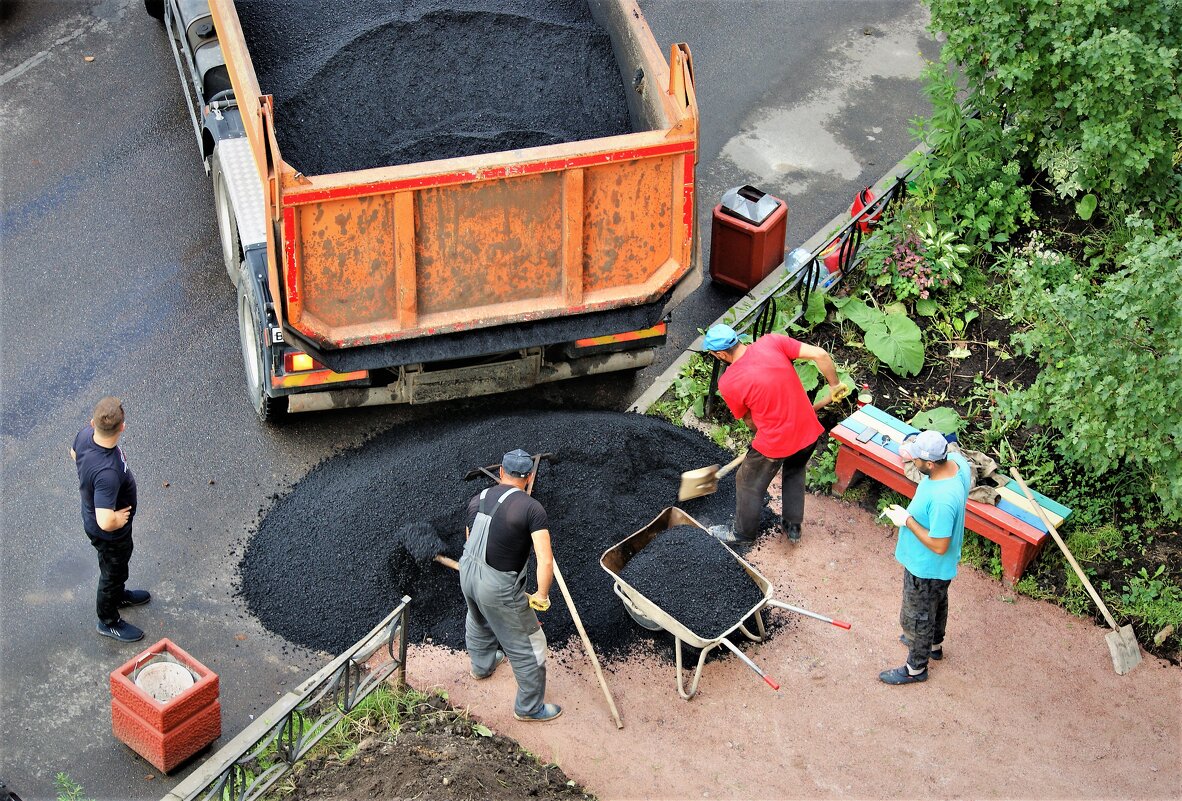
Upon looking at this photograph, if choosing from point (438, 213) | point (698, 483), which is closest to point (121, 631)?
point (438, 213)

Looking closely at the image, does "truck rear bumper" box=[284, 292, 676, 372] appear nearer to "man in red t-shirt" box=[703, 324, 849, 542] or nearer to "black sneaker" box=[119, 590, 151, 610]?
"man in red t-shirt" box=[703, 324, 849, 542]

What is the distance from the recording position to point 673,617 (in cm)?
674

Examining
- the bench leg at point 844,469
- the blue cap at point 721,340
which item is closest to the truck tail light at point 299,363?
the blue cap at point 721,340

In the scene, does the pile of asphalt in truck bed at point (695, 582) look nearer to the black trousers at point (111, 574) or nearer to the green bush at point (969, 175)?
the black trousers at point (111, 574)

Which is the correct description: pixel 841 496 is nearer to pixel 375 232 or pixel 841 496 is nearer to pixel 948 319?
pixel 948 319

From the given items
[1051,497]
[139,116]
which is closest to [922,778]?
[1051,497]

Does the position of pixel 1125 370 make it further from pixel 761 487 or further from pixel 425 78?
pixel 425 78

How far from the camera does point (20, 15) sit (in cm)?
1233

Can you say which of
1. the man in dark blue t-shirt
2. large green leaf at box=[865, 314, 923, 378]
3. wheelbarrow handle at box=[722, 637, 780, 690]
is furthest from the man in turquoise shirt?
the man in dark blue t-shirt

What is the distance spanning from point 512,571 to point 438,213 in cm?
A: 222

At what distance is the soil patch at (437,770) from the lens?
19.4ft

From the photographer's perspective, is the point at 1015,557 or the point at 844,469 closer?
the point at 1015,557

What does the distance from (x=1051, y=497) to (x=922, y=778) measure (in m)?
2.31

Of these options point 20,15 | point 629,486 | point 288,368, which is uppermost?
point 20,15
